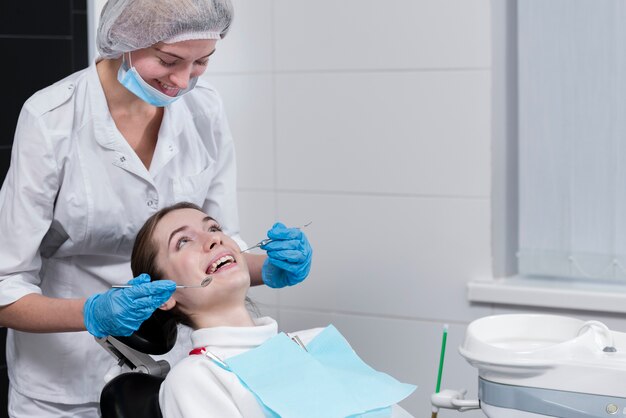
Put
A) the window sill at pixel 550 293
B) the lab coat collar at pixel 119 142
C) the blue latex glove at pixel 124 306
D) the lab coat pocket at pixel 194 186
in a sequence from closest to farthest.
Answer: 1. the blue latex glove at pixel 124 306
2. the lab coat collar at pixel 119 142
3. the lab coat pocket at pixel 194 186
4. the window sill at pixel 550 293

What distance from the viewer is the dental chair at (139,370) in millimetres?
1679

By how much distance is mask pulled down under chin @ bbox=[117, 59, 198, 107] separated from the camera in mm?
1777

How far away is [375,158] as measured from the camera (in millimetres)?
2676

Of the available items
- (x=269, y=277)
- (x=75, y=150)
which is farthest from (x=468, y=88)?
(x=75, y=150)

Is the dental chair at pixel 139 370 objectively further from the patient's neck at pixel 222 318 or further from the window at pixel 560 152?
the window at pixel 560 152

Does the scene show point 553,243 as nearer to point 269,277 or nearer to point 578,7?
point 578,7

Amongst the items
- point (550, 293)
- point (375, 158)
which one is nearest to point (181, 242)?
point (375, 158)

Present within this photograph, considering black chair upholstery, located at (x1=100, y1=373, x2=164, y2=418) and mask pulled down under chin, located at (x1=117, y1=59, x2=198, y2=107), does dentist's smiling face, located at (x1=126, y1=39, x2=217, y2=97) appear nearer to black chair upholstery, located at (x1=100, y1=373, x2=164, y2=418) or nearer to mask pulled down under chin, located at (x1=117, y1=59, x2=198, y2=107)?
mask pulled down under chin, located at (x1=117, y1=59, x2=198, y2=107)

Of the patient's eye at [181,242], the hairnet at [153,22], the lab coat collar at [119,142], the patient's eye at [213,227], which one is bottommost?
the patient's eye at [181,242]

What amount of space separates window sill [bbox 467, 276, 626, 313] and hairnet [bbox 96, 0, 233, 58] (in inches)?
45.0

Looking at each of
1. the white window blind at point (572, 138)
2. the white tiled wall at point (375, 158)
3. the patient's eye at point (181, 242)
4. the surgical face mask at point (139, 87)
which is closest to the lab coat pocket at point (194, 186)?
the patient's eye at point (181, 242)

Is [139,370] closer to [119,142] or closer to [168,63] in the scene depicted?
[119,142]

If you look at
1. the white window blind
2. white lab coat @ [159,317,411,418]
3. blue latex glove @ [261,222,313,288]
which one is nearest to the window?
the white window blind

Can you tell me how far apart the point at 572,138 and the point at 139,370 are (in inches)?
53.6
